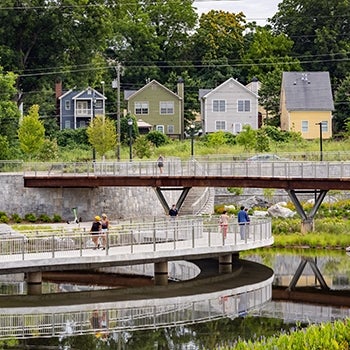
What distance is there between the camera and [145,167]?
56562 millimetres

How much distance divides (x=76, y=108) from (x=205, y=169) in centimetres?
4283

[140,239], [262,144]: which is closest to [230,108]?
[262,144]

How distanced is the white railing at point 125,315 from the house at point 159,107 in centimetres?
5895

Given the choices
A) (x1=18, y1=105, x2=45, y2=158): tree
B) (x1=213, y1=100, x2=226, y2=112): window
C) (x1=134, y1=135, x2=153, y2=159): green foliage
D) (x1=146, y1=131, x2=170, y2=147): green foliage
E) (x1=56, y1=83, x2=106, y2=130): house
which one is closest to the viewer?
(x1=18, y1=105, x2=45, y2=158): tree

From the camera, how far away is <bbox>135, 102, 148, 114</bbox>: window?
318ft

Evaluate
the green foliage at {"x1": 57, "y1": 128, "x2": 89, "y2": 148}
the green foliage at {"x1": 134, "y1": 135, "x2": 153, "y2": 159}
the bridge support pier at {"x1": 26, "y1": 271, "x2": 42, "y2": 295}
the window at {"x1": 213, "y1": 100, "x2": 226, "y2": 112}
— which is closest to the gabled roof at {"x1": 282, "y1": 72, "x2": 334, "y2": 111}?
the window at {"x1": 213, "y1": 100, "x2": 226, "y2": 112}

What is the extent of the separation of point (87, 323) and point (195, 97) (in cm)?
6791

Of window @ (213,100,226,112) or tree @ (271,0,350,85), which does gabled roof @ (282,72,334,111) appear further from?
tree @ (271,0,350,85)

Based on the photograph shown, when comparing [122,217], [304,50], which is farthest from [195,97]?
[122,217]

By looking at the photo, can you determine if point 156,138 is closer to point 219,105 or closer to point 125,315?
point 219,105

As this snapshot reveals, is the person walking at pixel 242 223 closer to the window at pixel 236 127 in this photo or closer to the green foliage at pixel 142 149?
the green foliage at pixel 142 149

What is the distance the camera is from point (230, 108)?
95.0 meters

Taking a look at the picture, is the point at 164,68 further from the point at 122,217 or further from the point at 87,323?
the point at 87,323

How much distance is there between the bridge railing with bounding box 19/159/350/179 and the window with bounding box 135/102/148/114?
39.4m
